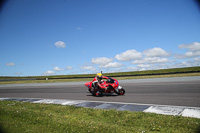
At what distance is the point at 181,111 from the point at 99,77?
6041 mm

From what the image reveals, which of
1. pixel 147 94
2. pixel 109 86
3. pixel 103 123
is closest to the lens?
pixel 103 123

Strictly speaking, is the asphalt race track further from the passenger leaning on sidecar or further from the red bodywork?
the passenger leaning on sidecar

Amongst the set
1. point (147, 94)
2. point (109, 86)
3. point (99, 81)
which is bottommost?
point (147, 94)

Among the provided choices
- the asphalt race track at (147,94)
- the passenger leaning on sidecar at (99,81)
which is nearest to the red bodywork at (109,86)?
the passenger leaning on sidecar at (99,81)

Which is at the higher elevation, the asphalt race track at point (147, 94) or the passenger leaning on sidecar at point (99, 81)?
the passenger leaning on sidecar at point (99, 81)

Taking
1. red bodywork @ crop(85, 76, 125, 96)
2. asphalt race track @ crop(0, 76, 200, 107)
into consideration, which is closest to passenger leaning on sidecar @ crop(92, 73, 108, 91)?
red bodywork @ crop(85, 76, 125, 96)

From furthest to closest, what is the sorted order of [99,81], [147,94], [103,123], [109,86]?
[99,81] < [109,86] < [147,94] < [103,123]

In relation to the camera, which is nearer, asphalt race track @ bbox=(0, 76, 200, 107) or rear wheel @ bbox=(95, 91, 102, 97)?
asphalt race track @ bbox=(0, 76, 200, 107)

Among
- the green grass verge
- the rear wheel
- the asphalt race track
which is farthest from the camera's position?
the rear wheel

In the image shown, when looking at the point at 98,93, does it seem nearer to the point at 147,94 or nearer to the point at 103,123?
the point at 147,94

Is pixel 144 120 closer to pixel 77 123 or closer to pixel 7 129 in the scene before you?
pixel 77 123

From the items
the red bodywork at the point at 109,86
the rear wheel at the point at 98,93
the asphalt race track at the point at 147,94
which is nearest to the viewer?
the asphalt race track at the point at 147,94

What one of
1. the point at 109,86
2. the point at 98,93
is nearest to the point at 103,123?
the point at 109,86

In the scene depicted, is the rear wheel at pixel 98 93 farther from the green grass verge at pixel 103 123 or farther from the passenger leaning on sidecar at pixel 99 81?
the green grass verge at pixel 103 123
